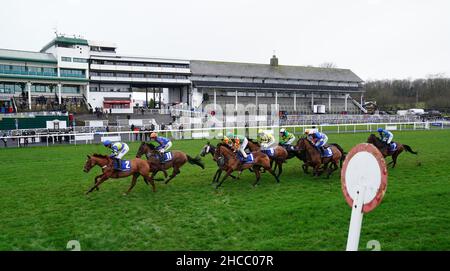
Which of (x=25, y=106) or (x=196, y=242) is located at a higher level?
(x=25, y=106)

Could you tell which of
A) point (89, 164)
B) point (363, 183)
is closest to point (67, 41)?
point (89, 164)

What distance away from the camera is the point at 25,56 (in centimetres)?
3269

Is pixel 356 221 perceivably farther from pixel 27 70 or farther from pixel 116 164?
pixel 27 70

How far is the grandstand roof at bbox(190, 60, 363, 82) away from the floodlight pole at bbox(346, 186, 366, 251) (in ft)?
125

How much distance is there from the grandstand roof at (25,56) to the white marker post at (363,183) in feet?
120

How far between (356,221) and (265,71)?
43.4 metres

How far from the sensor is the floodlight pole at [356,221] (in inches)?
76.5

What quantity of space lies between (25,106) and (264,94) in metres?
25.2

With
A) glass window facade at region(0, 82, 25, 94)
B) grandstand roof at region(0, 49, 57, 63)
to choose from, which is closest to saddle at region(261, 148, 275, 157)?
glass window facade at region(0, 82, 25, 94)

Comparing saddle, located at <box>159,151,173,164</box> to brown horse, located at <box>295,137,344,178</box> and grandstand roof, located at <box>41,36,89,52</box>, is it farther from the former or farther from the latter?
grandstand roof, located at <box>41,36,89,52</box>
